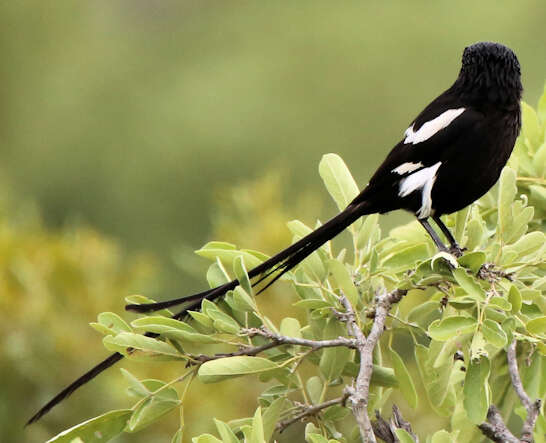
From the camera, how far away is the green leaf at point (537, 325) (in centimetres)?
162

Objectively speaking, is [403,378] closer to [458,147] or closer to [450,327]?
[450,327]

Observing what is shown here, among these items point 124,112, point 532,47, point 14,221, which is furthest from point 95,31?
point 14,221

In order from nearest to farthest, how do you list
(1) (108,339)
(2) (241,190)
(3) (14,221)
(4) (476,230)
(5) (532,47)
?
(1) (108,339), (4) (476,230), (2) (241,190), (3) (14,221), (5) (532,47)

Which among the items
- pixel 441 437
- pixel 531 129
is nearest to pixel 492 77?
pixel 531 129

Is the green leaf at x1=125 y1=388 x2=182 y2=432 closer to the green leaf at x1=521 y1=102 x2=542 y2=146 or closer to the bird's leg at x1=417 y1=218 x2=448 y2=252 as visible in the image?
the bird's leg at x1=417 y1=218 x2=448 y2=252

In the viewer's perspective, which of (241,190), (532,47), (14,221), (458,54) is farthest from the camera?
(458,54)

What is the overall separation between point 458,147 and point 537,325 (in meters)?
0.74

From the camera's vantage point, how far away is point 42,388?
330cm

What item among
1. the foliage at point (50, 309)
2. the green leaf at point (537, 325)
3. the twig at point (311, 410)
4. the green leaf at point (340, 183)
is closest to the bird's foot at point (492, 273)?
the green leaf at point (537, 325)

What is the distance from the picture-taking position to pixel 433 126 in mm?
2293

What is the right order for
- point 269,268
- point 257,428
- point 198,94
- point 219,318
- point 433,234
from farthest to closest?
point 198,94 < point 433,234 < point 269,268 < point 219,318 < point 257,428

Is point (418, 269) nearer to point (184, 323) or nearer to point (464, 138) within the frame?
point (184, 323)

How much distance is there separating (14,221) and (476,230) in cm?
253

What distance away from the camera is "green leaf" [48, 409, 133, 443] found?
→ 1717mm
